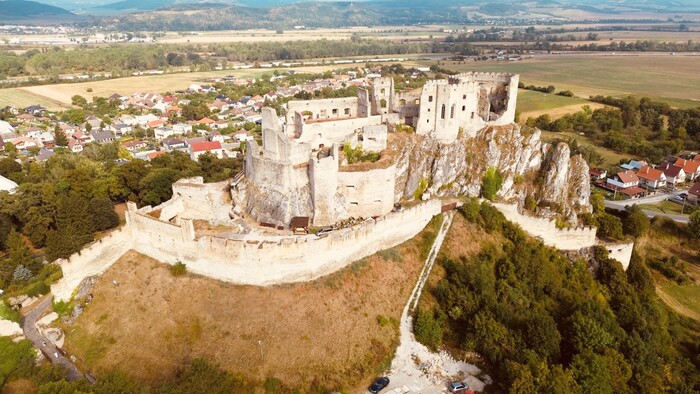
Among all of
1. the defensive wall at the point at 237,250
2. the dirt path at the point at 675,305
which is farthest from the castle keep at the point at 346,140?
the dirt path at the point at 675,305

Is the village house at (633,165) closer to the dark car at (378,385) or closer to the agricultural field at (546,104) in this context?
the agricultural field at (546,104)

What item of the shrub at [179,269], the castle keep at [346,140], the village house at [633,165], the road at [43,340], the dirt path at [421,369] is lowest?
the dirt path at [421,369]

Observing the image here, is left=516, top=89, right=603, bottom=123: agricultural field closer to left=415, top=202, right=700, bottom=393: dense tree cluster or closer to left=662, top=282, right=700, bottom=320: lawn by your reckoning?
left=662, top=282, right=700, bottom=320: lawn

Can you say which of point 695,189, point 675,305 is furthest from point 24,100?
point 695,189

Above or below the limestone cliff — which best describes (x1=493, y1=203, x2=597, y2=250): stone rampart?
below

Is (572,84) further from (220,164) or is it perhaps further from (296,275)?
(296,275)

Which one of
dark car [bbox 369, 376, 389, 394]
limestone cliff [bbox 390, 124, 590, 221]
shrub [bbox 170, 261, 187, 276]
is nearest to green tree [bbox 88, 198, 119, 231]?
shrub [bbox 170, 261, 187, 276]

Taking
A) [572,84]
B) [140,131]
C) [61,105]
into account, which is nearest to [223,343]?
[140,131]
